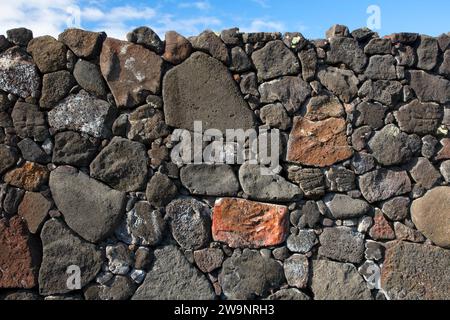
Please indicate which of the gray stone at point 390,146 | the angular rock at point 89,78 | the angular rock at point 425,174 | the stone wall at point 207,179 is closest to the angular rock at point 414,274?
the stone wall at point 207,179

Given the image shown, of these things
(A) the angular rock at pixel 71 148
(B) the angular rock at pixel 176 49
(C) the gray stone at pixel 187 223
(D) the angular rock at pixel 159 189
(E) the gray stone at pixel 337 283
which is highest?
(B) the angular rock at pixel 176 49

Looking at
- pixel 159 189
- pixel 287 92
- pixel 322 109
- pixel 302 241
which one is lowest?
pixel 302 241

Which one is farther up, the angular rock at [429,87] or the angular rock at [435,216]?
the angular rock at [429,87]

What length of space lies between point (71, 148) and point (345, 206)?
1902 millimetres

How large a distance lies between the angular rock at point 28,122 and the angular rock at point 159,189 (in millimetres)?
789

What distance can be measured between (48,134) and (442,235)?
2.77 meters

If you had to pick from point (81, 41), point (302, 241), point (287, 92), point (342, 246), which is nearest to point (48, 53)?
point (81, 41)

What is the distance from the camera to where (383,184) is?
3352 mm

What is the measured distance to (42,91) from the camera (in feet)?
10.7

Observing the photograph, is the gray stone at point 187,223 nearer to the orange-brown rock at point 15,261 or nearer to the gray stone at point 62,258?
the gray stone at point 62,258

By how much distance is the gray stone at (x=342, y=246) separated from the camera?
330 centimetres

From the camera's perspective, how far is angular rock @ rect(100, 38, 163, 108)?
3.27 meters

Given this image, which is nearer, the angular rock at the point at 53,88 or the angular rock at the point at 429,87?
the angular rock at the point at 53,88

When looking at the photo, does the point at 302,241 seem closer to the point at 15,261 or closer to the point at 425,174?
the point at 425,174
